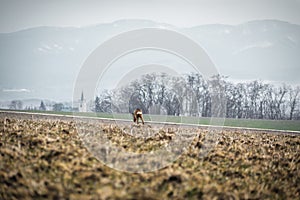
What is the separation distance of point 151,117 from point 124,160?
811 centimetres

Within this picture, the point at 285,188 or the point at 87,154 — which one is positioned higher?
the point at 87,154

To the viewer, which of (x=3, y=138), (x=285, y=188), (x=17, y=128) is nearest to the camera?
(x=285, y=188)

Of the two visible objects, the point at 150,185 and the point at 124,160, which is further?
the point at 124,160

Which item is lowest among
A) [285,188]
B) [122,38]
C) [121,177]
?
[285,188]

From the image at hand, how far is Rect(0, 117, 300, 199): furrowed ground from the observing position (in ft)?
9.78

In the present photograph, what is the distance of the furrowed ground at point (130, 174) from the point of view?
2982mm

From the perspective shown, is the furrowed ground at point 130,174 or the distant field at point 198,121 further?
the distant field at point 198,121

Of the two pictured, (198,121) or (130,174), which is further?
(198,121)

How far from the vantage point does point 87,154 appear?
3775 mm

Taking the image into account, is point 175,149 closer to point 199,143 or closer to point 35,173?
point 199,143

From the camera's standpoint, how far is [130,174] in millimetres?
3342

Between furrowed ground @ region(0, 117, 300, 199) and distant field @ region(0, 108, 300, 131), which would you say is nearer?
furrowed ground @ region(0, 117, 300, 199)

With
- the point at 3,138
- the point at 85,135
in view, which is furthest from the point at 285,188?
the point at 3,138

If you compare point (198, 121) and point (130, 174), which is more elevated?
point (198, 121)
